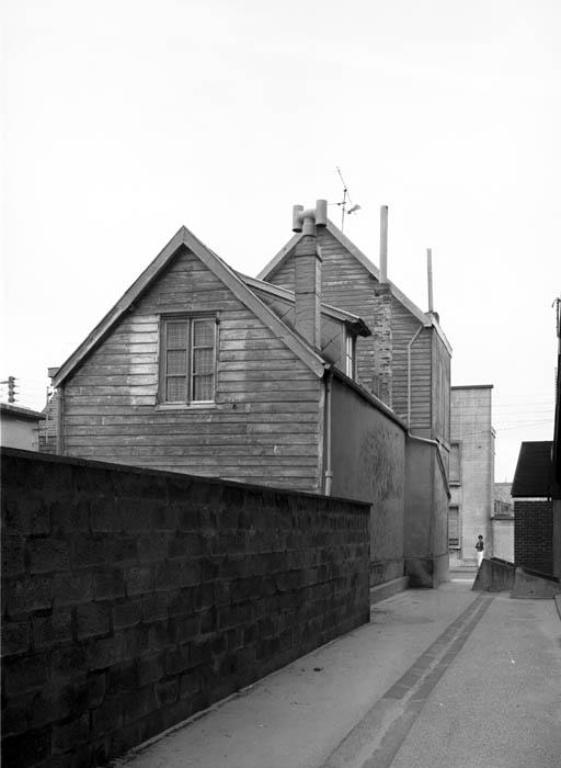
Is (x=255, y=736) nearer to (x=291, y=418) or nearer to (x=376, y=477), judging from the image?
(x=291, y=418)

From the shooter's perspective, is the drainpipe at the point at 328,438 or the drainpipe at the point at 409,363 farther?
the drainpipe at the point at 409,363

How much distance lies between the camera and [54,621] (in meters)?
5.37

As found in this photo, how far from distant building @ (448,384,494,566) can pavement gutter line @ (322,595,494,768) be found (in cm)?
3540

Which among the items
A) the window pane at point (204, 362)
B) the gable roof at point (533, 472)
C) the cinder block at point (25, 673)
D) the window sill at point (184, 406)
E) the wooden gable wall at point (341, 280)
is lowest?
the cinder block at point (25, 673)

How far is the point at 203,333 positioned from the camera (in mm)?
18203

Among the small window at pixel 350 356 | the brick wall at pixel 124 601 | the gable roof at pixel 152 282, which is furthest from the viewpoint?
the small window at pixel 350 356

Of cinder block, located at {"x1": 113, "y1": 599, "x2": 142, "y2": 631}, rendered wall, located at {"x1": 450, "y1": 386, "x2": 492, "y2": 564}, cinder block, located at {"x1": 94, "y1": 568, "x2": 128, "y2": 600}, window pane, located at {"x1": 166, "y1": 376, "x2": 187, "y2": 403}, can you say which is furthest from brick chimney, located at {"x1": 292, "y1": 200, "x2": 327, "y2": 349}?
rendered wall, located at {"x1": 450, "y1": 386, "x2": 492, "y2": 564}

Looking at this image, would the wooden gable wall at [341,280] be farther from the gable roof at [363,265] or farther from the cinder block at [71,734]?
the cinder block at [71,734]

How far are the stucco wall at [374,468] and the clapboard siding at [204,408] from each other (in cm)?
81

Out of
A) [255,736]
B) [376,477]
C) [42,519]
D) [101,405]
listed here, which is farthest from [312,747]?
[376,477]

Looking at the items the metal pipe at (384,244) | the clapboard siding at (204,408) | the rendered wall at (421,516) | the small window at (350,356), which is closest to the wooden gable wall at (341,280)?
the metal pipe at (384,244)

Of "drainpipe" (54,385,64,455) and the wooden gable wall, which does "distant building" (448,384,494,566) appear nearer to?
the wooden gable wall

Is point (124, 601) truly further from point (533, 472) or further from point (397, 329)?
point (533, 472)

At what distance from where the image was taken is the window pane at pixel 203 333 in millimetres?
18125
